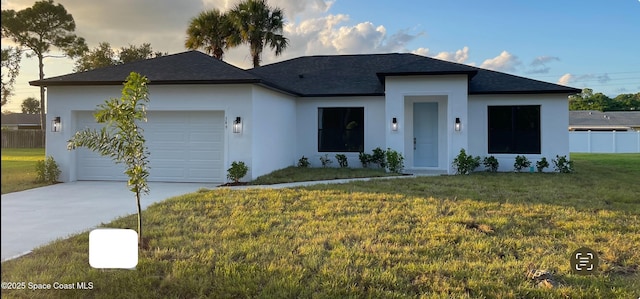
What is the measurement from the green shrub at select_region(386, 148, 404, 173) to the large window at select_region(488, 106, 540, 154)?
316 centimetres

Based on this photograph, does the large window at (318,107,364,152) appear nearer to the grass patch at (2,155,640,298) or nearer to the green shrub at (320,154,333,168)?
the green shrub at (320,154,333,168)

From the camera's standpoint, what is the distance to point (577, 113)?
3016 cm

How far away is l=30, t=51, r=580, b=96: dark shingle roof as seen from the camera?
31.2 ft

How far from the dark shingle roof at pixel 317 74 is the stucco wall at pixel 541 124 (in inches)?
13.8

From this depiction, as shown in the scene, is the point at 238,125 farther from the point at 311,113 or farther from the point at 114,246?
the point at 114,246

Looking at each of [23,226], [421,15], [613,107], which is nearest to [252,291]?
[421,15]

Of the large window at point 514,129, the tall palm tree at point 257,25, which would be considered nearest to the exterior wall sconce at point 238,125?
the large window at point 514,129

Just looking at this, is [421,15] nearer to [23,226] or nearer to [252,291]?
[252,291]

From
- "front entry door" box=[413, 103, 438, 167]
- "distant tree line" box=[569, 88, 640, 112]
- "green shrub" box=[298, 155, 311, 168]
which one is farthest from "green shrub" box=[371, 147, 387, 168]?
"distant tree line" box=[569, 88, 640, 112]

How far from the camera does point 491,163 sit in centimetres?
1216

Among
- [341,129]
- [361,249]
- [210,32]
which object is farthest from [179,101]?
[210,32]

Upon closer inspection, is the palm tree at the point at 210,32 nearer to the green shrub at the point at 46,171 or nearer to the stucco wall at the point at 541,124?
the green shrub at the point at 46,171

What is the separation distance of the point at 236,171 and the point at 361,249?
18.8ft

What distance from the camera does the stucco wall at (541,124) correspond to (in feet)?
39.4
